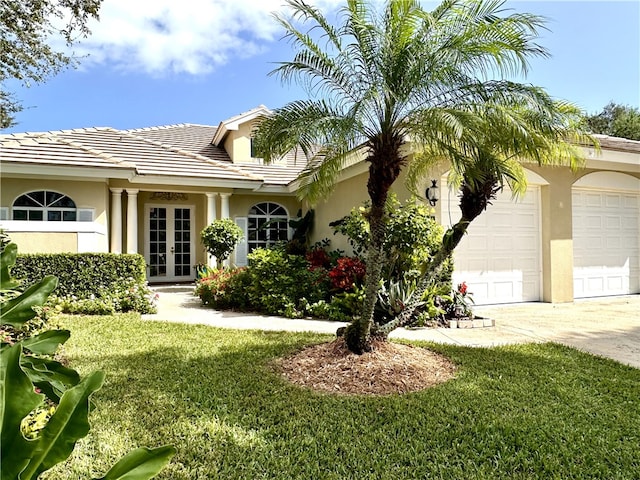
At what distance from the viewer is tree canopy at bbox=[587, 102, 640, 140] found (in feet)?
87.5

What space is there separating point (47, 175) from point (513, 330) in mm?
11689

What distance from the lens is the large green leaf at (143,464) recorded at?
1.22m

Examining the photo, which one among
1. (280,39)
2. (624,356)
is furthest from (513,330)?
(280,39)

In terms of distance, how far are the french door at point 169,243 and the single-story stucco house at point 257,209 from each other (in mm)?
37

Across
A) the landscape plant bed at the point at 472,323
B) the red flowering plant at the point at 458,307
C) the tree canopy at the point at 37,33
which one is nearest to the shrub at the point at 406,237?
the red flowering plant at the point at 458,307

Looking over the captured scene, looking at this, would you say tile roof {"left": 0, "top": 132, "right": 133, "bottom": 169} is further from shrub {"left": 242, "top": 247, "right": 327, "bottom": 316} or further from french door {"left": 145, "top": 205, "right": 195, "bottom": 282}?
shrub {"left": 242, "top": 247, "right": 327, "bottom": 316}

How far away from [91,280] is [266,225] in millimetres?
6356

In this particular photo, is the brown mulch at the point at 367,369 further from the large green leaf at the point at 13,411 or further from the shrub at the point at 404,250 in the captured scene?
the large green leaf at the point at 13,411

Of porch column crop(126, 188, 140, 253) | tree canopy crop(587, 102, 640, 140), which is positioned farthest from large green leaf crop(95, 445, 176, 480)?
tree canopy crop(587, 102, 640, 140)

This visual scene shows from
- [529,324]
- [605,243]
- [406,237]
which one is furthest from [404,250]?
[605,243]

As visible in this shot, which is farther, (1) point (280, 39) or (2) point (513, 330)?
(2) point (513, 330)

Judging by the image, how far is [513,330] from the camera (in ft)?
23.7

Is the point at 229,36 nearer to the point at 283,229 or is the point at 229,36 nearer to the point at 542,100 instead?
the point at 283,229

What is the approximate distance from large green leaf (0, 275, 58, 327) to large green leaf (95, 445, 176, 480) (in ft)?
4.56
